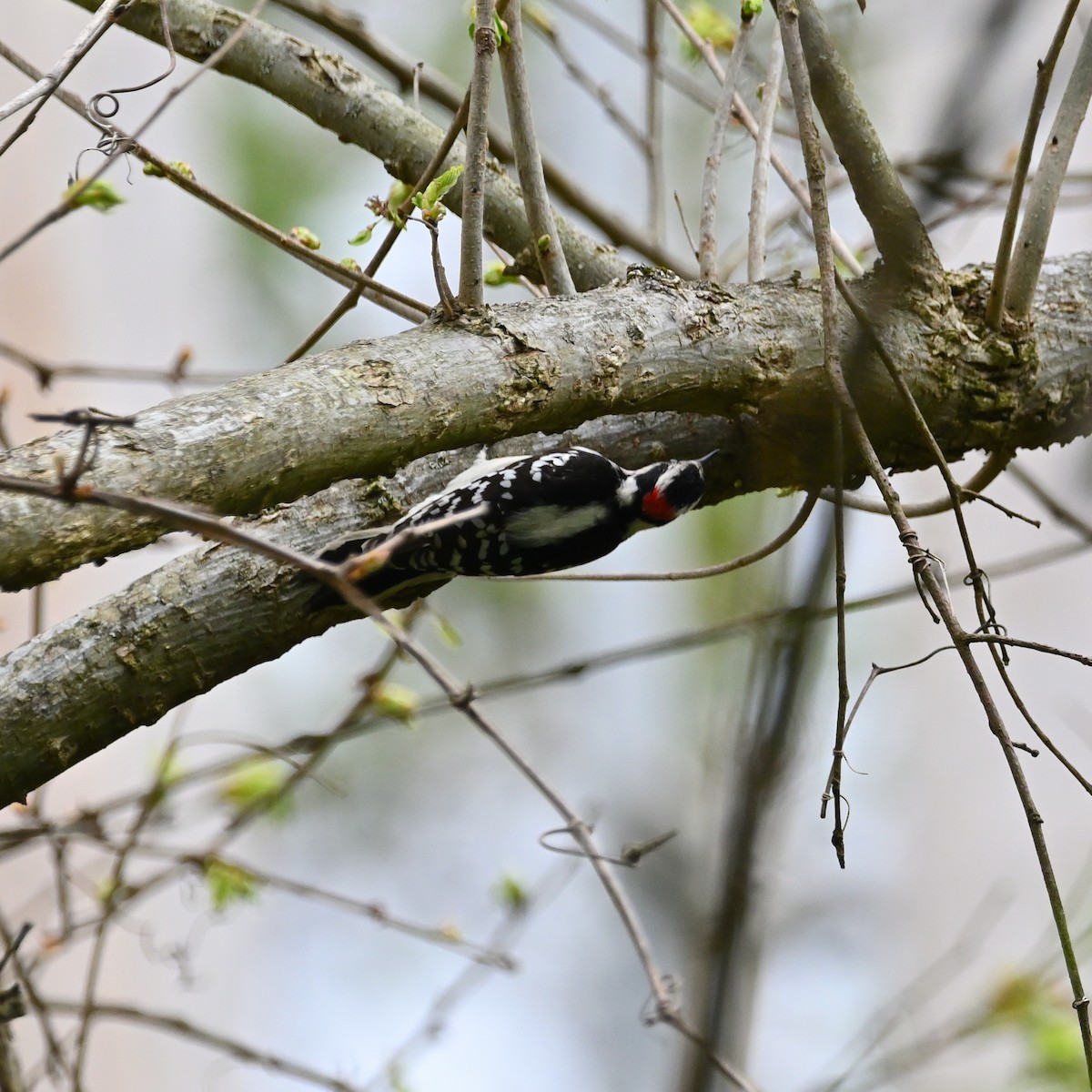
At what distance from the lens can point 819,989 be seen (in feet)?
32.2

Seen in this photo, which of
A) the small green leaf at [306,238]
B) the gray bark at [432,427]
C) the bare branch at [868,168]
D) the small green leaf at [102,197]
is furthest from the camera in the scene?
the small green leaf at [102,197]

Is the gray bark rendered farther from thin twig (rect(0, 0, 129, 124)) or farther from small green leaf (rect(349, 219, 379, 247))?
thin twig (rect(0, 0, 129, 124))

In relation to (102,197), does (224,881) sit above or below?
below

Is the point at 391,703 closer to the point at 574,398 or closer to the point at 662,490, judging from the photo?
the point at 662,490

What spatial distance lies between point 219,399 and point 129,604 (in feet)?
1.86

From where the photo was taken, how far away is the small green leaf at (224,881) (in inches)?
125

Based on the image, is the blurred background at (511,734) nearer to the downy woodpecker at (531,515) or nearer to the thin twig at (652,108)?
the thin twig at (652,108)

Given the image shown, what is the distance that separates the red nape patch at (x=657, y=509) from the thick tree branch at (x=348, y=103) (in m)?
0.59

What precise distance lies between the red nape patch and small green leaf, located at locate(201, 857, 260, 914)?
1.47 meters

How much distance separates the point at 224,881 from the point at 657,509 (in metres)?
1.57

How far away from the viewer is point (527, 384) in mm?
2012

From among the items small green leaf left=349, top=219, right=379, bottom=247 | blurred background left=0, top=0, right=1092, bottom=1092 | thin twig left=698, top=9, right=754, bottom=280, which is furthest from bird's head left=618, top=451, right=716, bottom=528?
blurred background left=0, top=0, right=1092, bottom=1092

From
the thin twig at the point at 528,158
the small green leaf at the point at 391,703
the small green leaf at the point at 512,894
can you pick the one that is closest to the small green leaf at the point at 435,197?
the thin twig at the point at 528,158

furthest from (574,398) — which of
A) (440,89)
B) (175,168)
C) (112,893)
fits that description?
(440,89)
